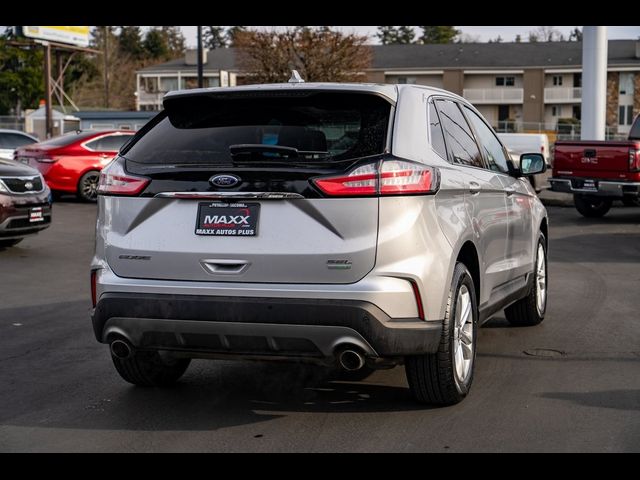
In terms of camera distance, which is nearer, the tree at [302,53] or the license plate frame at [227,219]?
the license plate frame at [227,219]

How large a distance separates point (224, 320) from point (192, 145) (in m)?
1.05

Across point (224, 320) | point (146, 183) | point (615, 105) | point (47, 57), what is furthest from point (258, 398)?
point (615, 105)

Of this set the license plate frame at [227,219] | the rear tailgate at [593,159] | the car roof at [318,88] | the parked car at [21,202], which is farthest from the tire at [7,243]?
the rear tailgate at [593,159]

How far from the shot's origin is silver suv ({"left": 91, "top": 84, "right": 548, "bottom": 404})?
16.5 ft

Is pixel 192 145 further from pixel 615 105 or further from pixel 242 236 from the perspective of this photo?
pixel 615 105

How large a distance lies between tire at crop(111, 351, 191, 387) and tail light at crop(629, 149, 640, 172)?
13.1 metres

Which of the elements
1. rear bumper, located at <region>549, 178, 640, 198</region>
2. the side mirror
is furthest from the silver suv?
rear bumper, located at <region>549, 178, 640, 198</region>

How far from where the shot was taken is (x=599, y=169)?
712 inches

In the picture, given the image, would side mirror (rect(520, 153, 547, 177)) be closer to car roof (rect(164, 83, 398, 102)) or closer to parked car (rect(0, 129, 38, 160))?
car roof (rect(164, 83, 398, 102))

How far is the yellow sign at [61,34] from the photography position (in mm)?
55562

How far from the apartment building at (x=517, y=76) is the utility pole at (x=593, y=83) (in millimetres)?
51759

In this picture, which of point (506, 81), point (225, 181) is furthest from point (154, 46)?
point (225, 181)

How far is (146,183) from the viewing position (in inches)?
209

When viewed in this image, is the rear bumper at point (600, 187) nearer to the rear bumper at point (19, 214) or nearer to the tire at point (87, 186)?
the rear bumper at point (19, 214)
